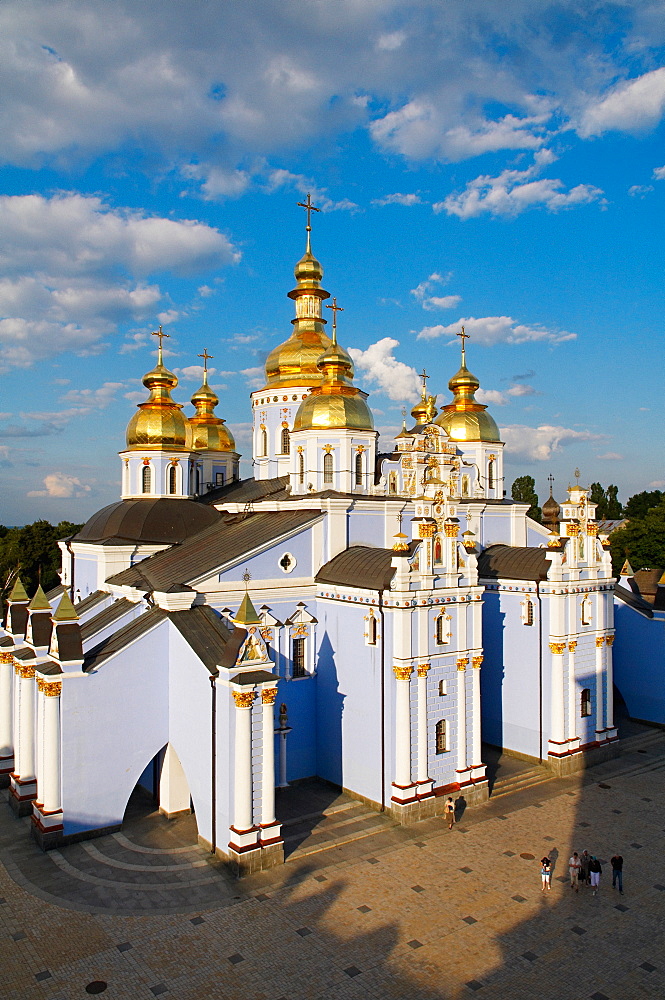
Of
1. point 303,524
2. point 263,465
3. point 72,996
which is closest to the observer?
point 72,996

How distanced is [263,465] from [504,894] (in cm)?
1671

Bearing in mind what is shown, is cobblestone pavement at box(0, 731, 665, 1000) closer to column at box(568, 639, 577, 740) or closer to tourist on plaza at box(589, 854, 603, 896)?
tourist on plaza at box(589, 854, 603, 896)

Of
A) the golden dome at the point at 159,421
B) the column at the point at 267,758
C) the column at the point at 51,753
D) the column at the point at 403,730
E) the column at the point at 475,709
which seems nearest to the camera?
the column at the point at 267,758

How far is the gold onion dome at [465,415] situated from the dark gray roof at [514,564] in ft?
18.8

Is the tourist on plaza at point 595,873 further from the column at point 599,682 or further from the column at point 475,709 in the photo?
the column at point 599,682

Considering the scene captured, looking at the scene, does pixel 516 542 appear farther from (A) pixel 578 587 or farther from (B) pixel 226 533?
(B) pixel 226 533

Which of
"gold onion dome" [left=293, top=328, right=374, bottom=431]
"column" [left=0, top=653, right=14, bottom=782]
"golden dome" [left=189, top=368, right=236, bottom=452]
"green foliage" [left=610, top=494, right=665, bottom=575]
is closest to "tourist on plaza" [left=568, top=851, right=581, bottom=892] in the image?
"gold onion dome" [left=293, top=328, right=374, bottom=431]

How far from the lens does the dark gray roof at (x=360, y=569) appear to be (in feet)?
55.7

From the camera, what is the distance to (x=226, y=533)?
68.9ft

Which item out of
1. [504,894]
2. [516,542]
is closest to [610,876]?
[504,894]

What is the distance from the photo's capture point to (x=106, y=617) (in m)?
17.9

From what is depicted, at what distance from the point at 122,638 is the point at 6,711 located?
16.5 ft

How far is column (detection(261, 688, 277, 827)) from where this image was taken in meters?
14.0

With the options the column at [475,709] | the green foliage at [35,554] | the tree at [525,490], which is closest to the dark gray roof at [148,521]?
the column at [475,709]
